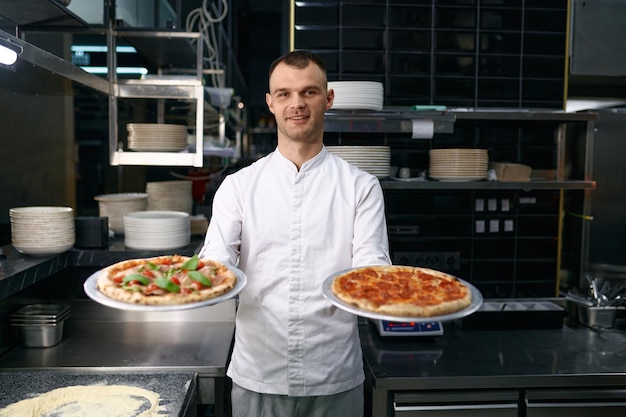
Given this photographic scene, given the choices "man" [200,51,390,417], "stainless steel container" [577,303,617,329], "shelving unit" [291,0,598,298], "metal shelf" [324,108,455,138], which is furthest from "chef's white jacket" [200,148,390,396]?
"stainless steel container" [577,303,617,329]

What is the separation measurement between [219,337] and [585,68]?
9.59 ft

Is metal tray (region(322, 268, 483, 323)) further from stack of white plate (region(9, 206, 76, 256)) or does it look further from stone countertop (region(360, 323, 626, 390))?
stack of white plate (region(9, 206, 76, 256))

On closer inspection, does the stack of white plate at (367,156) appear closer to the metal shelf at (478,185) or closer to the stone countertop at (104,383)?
the metal shelf at (478,185)

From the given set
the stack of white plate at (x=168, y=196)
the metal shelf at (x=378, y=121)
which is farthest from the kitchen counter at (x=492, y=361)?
the stack of white plate at (x=168, y=196)

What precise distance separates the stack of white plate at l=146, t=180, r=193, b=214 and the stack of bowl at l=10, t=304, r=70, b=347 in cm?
95

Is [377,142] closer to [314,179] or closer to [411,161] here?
[411,161]

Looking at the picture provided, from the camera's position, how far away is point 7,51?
1665mm

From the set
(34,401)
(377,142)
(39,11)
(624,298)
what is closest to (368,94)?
(377,142)

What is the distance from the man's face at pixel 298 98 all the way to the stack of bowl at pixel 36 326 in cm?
156

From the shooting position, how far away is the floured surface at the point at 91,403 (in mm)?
1879

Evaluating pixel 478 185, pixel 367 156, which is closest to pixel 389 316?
pixel 367 156

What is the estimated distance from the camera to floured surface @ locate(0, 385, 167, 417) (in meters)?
1.88

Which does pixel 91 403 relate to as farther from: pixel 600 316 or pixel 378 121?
pixel 600 316

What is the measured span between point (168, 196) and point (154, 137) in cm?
54
